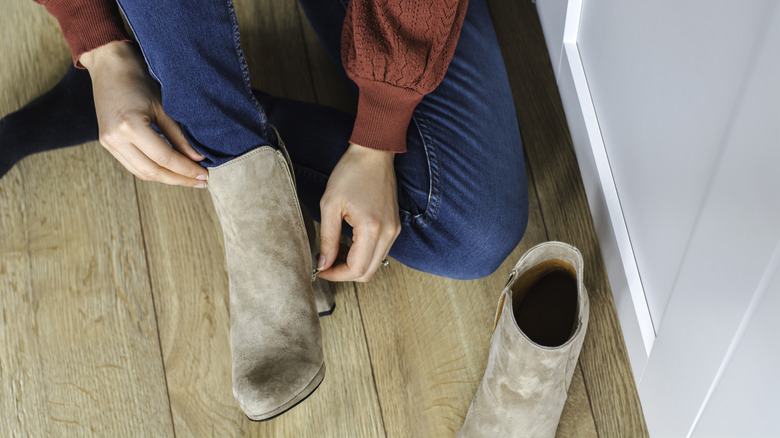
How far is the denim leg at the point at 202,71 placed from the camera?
591 mm

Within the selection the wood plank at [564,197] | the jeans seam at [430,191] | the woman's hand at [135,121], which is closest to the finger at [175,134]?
the woman's hand at [135,121]

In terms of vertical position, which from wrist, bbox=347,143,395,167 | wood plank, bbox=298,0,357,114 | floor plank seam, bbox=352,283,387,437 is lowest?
floor plank seam, bbox=352,283,387,437

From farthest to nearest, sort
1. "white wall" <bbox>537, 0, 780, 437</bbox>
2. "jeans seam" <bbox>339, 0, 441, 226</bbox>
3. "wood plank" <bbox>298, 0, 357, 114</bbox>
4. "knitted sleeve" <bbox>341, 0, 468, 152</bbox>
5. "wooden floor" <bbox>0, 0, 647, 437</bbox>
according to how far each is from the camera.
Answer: "wood plank" <bbox>298, 0, 357, 114</bbox> < "wooden floor" <bbox>0, 0, 647, 437</bbox> < "jeans seam" <bbox>339, 0, 441, 226</bbox> < "knitted sleeve" <bbox>341, 0, 468, 152</bbox> < "white wall" <bbox>537, 0, 780, 437</bbox>

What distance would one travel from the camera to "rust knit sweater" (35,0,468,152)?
58cm

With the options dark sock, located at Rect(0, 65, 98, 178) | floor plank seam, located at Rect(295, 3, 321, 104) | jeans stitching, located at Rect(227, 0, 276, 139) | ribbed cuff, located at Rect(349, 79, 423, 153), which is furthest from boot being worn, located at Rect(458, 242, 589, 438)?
dark sock, located at Rect(0, 65, 98, 178)

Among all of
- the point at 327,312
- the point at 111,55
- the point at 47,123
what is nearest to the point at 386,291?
the point at 327,312

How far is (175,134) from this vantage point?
2.12ft

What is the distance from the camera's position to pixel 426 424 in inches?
31.4

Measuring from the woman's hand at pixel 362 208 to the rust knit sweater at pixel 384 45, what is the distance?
0.07 feet

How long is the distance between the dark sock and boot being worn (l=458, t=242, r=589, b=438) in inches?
26.4

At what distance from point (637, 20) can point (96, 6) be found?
0.55m

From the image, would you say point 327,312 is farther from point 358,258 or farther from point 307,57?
point 307,57

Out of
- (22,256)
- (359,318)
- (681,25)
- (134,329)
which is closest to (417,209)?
(359,318)

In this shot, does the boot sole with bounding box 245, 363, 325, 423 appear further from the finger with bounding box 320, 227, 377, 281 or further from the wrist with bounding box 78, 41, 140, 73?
the wrist with bounding box 78, 41, 140, 73
